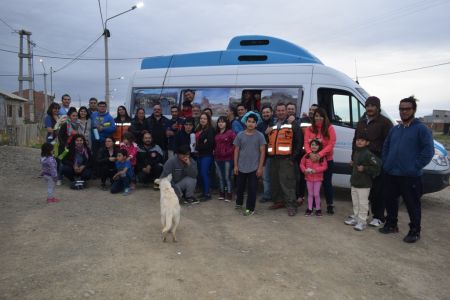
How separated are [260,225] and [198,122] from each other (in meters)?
2.97

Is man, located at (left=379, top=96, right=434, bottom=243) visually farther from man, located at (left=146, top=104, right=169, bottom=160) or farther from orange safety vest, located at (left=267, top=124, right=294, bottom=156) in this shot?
man, located at (left=146, top=104, right=169, bottom=160)

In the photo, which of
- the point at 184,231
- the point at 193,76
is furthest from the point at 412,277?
the point at 193,76

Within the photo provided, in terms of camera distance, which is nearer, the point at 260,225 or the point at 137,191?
the point at 260,225

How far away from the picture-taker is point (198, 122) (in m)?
7.95

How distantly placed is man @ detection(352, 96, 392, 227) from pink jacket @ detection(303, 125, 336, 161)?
399 millimetres

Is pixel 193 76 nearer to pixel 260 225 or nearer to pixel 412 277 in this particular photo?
pixel 260 225

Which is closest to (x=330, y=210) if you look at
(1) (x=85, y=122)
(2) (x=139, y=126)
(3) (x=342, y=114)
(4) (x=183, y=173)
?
(3) (x=342, y=114)

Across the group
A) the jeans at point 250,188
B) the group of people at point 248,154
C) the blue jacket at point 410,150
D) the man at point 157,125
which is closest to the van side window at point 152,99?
the group of people at point 248,154

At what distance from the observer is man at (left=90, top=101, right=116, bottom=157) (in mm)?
8664

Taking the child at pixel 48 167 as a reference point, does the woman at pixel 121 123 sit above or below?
above

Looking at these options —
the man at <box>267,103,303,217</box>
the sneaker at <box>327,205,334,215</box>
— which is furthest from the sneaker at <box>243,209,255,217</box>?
the sneaker at <box>327,205,334,215</box>

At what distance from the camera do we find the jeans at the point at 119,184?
7.82 metres

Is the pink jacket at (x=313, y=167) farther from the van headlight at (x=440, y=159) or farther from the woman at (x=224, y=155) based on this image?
the van headlight at (x=440, y=159)

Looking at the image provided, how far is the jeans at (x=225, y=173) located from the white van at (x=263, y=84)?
1.49 meters
